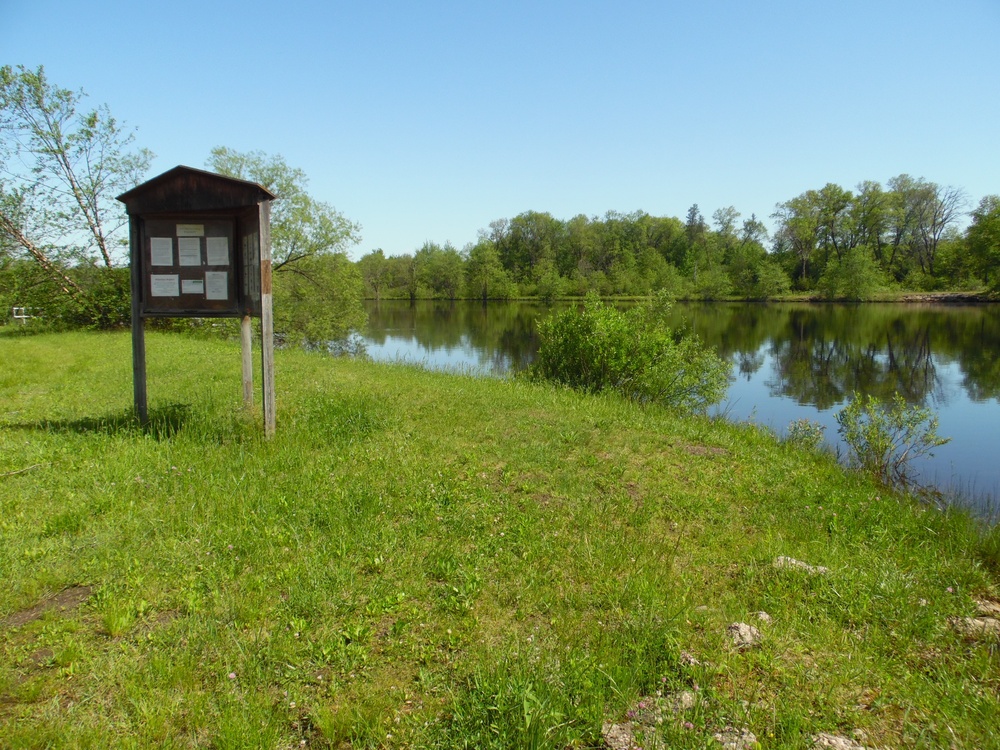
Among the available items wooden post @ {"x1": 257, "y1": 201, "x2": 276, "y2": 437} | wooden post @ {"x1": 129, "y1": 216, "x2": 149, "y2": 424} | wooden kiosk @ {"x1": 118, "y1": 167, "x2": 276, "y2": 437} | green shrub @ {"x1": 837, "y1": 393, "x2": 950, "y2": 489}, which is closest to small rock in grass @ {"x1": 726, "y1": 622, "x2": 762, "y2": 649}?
wooden post @ {"x1": 257, "y1": 201, "x2": 276, "y2": 437}

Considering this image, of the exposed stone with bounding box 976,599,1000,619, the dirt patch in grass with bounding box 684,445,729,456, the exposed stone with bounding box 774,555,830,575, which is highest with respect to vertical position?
the dirt patch in grass with bounding box 684,445,729,456

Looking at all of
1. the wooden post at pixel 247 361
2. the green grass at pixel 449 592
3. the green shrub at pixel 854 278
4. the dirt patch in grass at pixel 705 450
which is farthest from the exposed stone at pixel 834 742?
the green shrub at pixel 854 278

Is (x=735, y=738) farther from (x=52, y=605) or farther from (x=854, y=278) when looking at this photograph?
(x=854, y=278)

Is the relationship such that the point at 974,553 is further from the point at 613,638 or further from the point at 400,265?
the point at 400,265

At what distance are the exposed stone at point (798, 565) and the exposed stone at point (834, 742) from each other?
1474 mm

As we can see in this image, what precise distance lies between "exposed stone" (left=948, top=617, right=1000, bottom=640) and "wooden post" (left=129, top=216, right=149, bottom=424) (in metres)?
7.23

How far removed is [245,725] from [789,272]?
85.9 meters

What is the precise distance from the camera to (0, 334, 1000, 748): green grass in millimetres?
2525

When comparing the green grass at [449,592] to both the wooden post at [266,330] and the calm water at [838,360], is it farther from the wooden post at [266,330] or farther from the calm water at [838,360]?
the calm water at [838,360]

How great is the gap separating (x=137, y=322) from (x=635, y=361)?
335 inches

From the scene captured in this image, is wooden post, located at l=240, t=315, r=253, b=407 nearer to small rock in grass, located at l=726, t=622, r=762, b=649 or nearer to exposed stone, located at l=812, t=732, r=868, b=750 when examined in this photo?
small rock in grass, located at l=726, t=622, r=762, b=649

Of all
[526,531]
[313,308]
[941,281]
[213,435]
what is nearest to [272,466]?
[213,435]

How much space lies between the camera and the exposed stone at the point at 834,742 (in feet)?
7.91

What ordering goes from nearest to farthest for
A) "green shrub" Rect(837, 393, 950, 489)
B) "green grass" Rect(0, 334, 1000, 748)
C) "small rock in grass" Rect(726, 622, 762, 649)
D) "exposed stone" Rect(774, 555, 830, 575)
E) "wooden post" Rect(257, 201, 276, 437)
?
"green grass" Rect(0, 334, 1000, 748)
"small rock in grass" Rect(726, 622, 762, 649)
"exposed stone" Rect(774, 555, 830, 575)
"wooden post" Rect(257, 201, 276, 437)
"green shrub" Rect(837, 393, 950, 489)
